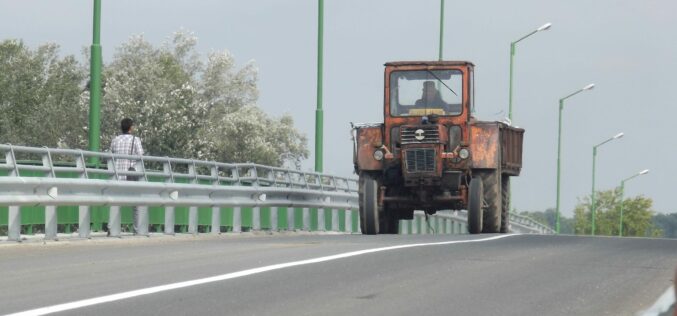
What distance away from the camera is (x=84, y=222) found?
2019 cm

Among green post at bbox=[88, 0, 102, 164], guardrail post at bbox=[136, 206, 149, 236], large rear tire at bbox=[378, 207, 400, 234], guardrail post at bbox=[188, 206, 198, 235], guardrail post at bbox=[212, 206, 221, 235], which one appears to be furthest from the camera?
large rear tire at bbox=[378, 207, 400, 234]

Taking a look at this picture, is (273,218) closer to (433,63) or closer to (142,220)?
(433,63)

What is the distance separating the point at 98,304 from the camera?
404 inches

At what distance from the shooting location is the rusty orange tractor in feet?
86.2

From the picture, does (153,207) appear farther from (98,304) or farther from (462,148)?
(98,304)

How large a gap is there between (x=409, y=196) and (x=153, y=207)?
6.48m

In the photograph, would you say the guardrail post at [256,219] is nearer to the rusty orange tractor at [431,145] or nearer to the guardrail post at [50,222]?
the rusty orange tractor at [431,145]

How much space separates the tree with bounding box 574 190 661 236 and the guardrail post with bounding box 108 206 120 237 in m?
127

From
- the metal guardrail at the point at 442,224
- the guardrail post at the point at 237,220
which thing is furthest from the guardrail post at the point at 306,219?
the guardrail post at the point at 237,220

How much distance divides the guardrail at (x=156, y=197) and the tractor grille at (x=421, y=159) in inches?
112

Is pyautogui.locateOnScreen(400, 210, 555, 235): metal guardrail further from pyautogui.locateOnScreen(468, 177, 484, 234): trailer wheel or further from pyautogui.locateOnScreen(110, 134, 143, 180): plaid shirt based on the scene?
pyautogui.locateOnScreen(110, 134, 143, 180): plaid shirt

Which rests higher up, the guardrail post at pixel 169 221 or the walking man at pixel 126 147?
the walking man at pixel 126 147

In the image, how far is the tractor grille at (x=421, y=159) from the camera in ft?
86.0

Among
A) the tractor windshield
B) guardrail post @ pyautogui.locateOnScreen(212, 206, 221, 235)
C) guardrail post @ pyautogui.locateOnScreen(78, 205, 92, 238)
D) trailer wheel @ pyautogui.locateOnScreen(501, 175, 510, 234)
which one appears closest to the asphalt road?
guardrail post @ pyautogui.locateOnScreen(78, 205, 92, 238)
